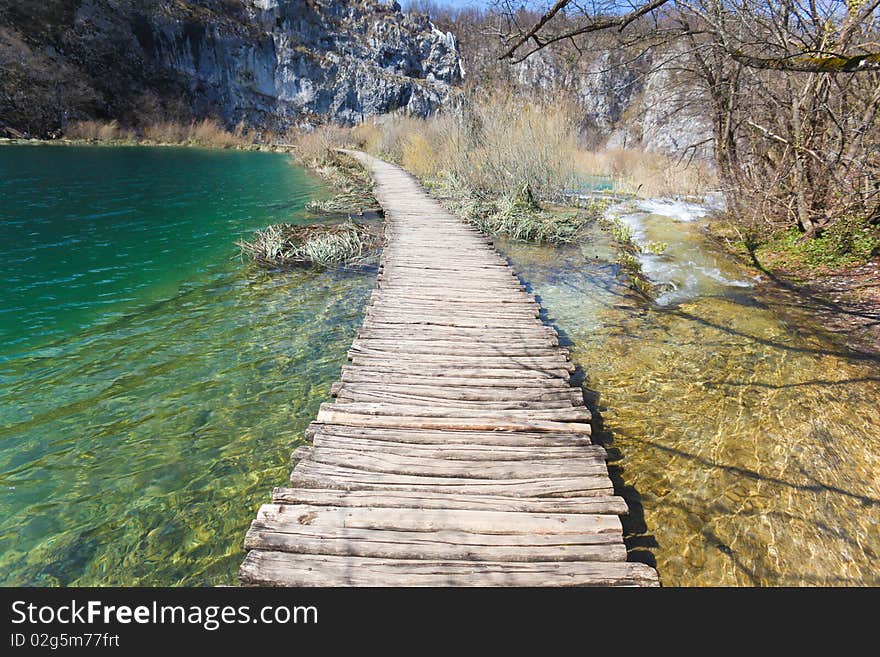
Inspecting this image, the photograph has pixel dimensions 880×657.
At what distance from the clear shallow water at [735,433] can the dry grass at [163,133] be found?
47.0m

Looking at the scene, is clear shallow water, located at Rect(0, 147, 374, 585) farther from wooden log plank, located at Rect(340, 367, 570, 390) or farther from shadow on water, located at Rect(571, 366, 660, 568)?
shadow on water, located at Rect(571, 366, 660, 568)

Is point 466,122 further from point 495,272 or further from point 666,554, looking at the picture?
point 666,554

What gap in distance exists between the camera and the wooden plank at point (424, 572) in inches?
76.6

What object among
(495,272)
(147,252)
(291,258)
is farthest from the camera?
(147,252)

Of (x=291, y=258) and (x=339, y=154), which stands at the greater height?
(x=339, y=154)

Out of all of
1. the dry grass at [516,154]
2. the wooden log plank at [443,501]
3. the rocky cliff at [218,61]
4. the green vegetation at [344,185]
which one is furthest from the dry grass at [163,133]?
the wooden log plank at [443,501]

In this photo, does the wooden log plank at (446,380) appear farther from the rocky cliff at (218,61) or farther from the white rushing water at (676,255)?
the rocky cliff at (218,61)

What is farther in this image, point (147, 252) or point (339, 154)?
point (339, 154)

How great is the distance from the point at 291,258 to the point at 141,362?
390 cm

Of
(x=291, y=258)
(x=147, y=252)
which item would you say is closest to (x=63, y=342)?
(x=291, y=258)

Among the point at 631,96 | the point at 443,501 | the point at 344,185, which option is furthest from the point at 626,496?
the point at 631,96

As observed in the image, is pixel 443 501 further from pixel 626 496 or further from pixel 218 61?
pixel 218 61

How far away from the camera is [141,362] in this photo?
4570 mm
